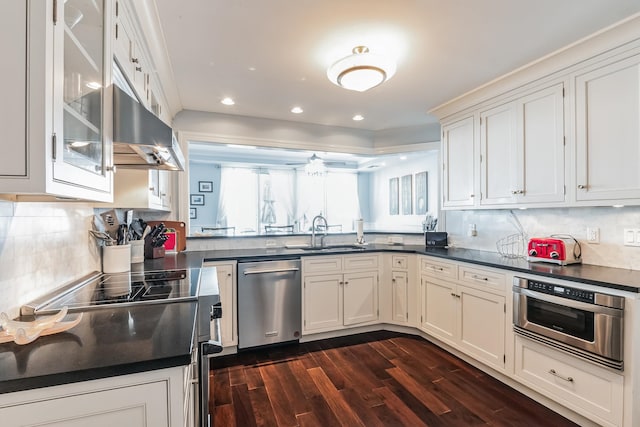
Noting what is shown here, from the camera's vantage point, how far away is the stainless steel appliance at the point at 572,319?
167cm

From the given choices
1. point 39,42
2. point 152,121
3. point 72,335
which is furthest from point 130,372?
point 152,121

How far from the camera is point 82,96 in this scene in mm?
1013

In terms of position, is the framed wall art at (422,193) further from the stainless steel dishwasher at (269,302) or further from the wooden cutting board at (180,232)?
the wooden cutting board at (180,232)

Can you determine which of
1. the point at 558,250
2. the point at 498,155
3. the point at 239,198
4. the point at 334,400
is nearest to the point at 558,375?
the point at 558,250

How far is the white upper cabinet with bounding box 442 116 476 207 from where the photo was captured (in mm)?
2941

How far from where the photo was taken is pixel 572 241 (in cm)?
230

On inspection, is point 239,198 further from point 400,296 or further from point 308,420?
point 308,420

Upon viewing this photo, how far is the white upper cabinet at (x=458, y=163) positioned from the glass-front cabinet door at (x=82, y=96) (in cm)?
284

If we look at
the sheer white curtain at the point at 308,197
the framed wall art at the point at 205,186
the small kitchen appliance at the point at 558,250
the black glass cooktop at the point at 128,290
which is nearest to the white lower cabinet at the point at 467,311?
the small kitchen appliance at the point at 558,250

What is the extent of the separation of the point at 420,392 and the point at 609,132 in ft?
6.99

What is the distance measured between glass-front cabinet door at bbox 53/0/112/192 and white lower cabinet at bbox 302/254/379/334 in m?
2.23

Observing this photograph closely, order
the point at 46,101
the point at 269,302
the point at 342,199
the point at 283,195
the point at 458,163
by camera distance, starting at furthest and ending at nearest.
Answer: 1. the point at 342,199
2. the point at 283,195
3. the point at 458,163
4. the point at 269,302
5. the point at 46,101

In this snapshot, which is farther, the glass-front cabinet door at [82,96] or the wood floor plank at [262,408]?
the wood floor plank at [262,408]

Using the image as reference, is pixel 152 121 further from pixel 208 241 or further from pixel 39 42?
pixel 208 241
